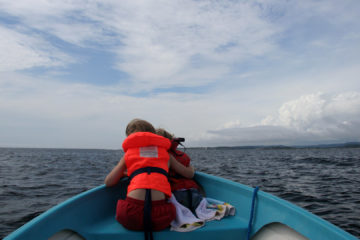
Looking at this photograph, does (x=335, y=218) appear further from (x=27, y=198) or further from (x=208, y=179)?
(x=27, y=198)

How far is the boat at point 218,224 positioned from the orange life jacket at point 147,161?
540mm

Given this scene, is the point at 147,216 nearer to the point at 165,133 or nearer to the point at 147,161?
the point at 147,161

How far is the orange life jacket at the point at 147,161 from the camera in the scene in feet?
7.94

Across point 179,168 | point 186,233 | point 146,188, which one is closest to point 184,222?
point 186,233

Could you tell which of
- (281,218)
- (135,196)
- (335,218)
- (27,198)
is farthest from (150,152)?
(27,198)

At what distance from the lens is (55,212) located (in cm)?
242

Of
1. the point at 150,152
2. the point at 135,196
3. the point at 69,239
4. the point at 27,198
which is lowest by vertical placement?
the point at 27,198

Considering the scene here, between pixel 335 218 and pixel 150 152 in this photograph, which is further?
pixel 335 218

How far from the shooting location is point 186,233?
98.8 inches

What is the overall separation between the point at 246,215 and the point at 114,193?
1.94 m

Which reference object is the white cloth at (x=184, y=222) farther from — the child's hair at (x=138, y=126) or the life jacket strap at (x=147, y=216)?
the child's hair at (x=138, y=126)

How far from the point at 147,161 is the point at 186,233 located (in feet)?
2.84

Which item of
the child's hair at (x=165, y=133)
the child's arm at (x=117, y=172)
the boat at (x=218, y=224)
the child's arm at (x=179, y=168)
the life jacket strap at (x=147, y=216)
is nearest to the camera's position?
the boat at (x=218, y=224)

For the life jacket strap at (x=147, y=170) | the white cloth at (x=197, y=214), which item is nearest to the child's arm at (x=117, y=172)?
the life jacket strap at (x=147, y=170)
